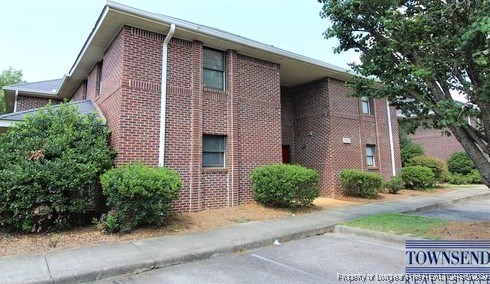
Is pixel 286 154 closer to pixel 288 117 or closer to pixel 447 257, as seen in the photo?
pixel 288 117

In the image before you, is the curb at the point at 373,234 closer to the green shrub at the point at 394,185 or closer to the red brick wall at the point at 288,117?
the red brick wall at the point at 288,117

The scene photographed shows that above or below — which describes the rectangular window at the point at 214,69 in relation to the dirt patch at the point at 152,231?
above

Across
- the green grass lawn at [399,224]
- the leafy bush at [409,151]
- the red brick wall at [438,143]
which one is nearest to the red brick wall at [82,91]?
the green grass lawn at [399,224]

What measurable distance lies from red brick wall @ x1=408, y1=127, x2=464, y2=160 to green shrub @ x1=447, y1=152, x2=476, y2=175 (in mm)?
1906

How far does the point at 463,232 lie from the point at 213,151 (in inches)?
270

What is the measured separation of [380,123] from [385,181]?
3.04 metres

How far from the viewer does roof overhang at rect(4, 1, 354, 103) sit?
345 inches

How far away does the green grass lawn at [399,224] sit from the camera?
6756 mm

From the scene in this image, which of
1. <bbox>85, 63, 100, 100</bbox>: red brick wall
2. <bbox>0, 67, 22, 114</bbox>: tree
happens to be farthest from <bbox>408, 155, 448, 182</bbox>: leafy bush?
<bbox>0, 67, 22, 114</bbox>: tree

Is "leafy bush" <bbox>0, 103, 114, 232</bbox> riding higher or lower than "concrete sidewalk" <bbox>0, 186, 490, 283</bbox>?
higher

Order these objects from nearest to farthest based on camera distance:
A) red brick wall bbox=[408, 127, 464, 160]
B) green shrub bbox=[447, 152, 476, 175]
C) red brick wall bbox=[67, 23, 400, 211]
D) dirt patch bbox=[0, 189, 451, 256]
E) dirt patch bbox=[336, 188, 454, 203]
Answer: dirt patch bbox=[0, 189, 451, 256] < red brick wall bbox=[67, 23, 400, 211] < dirt patch bbox=[336, 188, 454, 203] < green shrub bbox=[447, 152, 476, 175] < red brick wall bbox=[408, 127, 464, 160]

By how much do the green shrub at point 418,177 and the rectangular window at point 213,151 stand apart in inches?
426

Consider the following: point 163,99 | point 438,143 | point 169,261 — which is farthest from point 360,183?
point 438,143

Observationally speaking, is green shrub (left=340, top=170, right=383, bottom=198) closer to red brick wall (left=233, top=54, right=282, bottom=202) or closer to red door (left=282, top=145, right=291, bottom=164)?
red door (left=282, top=145, right=291, bottom=164)
